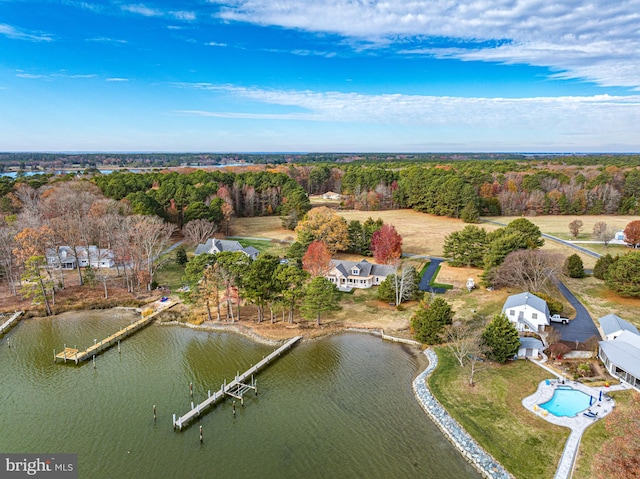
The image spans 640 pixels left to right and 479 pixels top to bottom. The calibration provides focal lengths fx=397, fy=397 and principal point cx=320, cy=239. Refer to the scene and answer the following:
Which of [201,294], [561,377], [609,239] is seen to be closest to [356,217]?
[609,239]

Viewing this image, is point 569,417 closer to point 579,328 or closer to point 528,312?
point 528,312

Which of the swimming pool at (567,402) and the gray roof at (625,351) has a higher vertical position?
the gray roof at (625,351)

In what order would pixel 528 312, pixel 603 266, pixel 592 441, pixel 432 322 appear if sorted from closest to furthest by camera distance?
pixel 592 441, pixel 432 322, pixel 528 312, pixel 603 266

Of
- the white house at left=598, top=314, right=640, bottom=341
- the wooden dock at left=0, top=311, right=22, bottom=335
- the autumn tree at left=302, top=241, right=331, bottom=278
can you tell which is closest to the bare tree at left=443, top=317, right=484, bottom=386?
the white house at left=598, top=314, right=640, bottom=341

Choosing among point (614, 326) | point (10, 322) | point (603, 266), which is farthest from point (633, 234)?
point (10, 322)

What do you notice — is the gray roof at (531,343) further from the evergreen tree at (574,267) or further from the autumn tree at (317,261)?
the evergreen tree at (574,267)

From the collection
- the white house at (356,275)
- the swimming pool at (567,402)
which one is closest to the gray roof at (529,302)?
the swimming pool at (567,402)

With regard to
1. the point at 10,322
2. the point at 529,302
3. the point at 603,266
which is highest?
the point at 529,302
